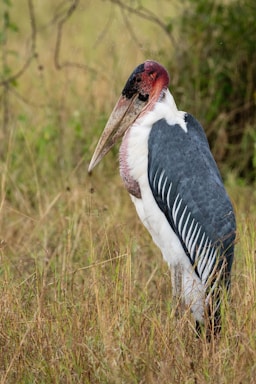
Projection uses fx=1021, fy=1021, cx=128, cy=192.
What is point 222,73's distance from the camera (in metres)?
8.14

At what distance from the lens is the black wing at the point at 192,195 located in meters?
4.68

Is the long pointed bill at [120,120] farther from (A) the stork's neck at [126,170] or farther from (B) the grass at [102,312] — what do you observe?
(B) the grass at [102,312]

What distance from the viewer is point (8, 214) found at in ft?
22.4

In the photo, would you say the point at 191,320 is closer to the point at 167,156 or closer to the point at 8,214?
the point at 167,156

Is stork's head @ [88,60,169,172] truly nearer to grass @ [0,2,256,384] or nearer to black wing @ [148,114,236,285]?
black wing @ [148,114,236,285]

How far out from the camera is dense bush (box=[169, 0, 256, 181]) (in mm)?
7922

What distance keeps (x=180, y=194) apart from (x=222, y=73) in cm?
354

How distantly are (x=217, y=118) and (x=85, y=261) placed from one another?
2.64 metres

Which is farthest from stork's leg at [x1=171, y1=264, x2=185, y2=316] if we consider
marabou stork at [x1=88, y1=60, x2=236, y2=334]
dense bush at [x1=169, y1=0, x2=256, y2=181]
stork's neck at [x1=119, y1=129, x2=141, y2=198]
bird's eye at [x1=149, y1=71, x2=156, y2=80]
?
dense bush at [x1=169, y1=0, x2=256, y2=181]

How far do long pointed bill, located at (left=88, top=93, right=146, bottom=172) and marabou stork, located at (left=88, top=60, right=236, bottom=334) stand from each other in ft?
0.54

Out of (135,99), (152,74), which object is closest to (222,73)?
(135,99)

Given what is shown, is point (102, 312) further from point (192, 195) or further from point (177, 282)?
point (192, 195)

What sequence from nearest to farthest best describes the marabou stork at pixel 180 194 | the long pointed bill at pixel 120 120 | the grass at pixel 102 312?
the grass at pixel 102 312 → the marabou stork at pixel 180 194 → the long pointed bill at pixel 120 120

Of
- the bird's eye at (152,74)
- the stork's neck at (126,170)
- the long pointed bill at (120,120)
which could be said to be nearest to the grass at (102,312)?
the stork's neck at (126,170)
